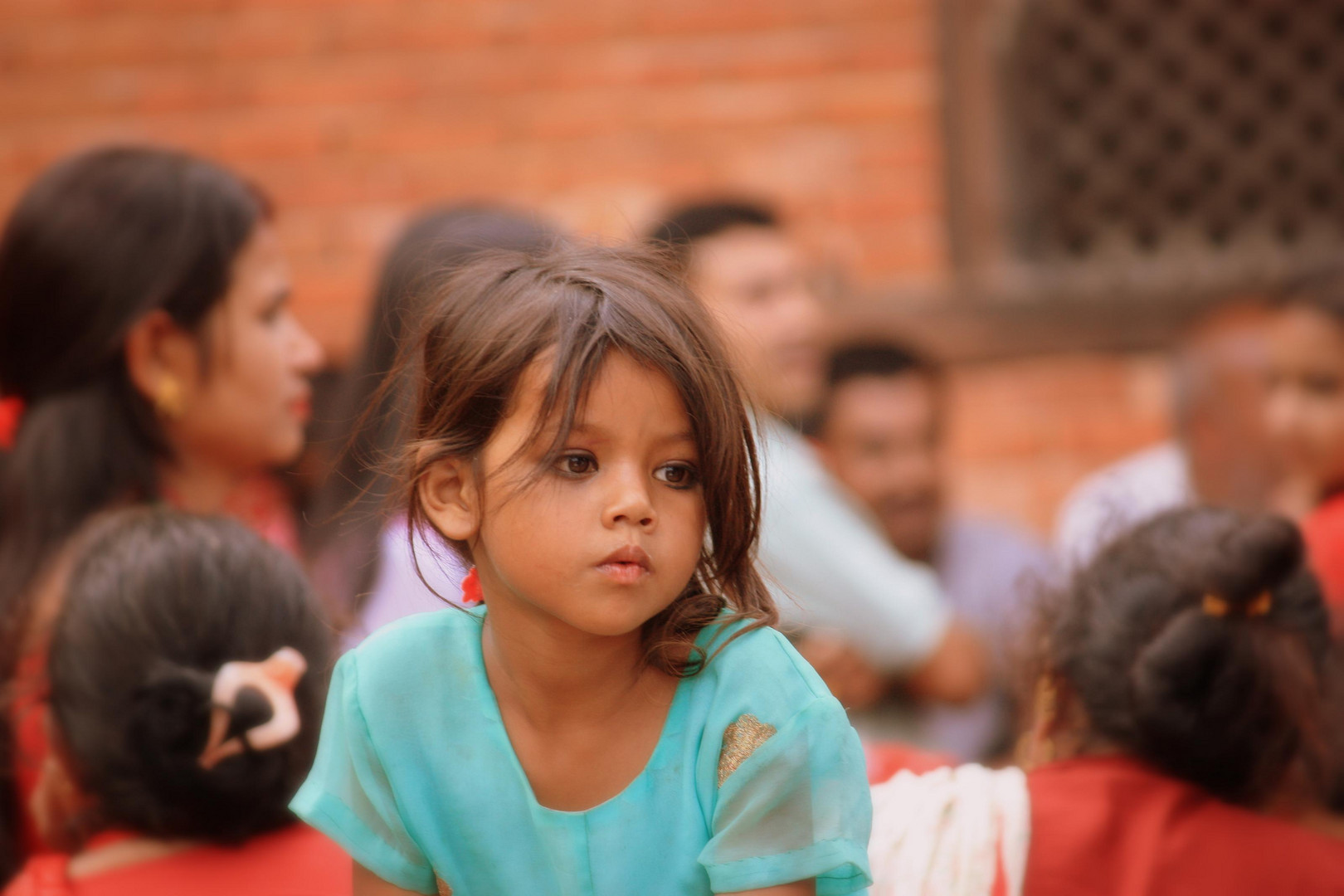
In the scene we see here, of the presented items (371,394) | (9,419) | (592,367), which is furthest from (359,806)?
(9,419)

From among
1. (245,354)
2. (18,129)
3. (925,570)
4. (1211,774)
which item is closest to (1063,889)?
(1211,774)

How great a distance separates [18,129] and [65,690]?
3.72 metres

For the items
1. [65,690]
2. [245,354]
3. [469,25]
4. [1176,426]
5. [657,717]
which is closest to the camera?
[657,717]

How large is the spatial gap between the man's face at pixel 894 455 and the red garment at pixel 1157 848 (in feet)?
7.61

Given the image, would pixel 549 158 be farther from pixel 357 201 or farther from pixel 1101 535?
pixel 1101 535

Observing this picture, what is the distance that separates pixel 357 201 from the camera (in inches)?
195

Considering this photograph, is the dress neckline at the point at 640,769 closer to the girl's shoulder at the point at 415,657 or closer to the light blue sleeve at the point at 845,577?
the girl's shoulder at the point at 415,657

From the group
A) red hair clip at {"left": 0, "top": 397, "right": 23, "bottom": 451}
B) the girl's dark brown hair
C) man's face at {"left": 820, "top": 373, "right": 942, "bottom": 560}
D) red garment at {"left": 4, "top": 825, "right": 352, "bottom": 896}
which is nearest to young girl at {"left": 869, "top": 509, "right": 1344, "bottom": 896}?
the girl's dark brown hair

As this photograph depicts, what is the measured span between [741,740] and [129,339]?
1650mm

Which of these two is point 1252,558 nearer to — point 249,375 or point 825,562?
point 825,562

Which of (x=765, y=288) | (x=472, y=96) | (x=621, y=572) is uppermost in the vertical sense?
(x=472, y=96)

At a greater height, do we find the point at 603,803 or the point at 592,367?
the point at 592,367

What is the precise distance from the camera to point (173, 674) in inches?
66.0

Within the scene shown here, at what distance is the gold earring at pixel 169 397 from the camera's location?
2.58 meters
